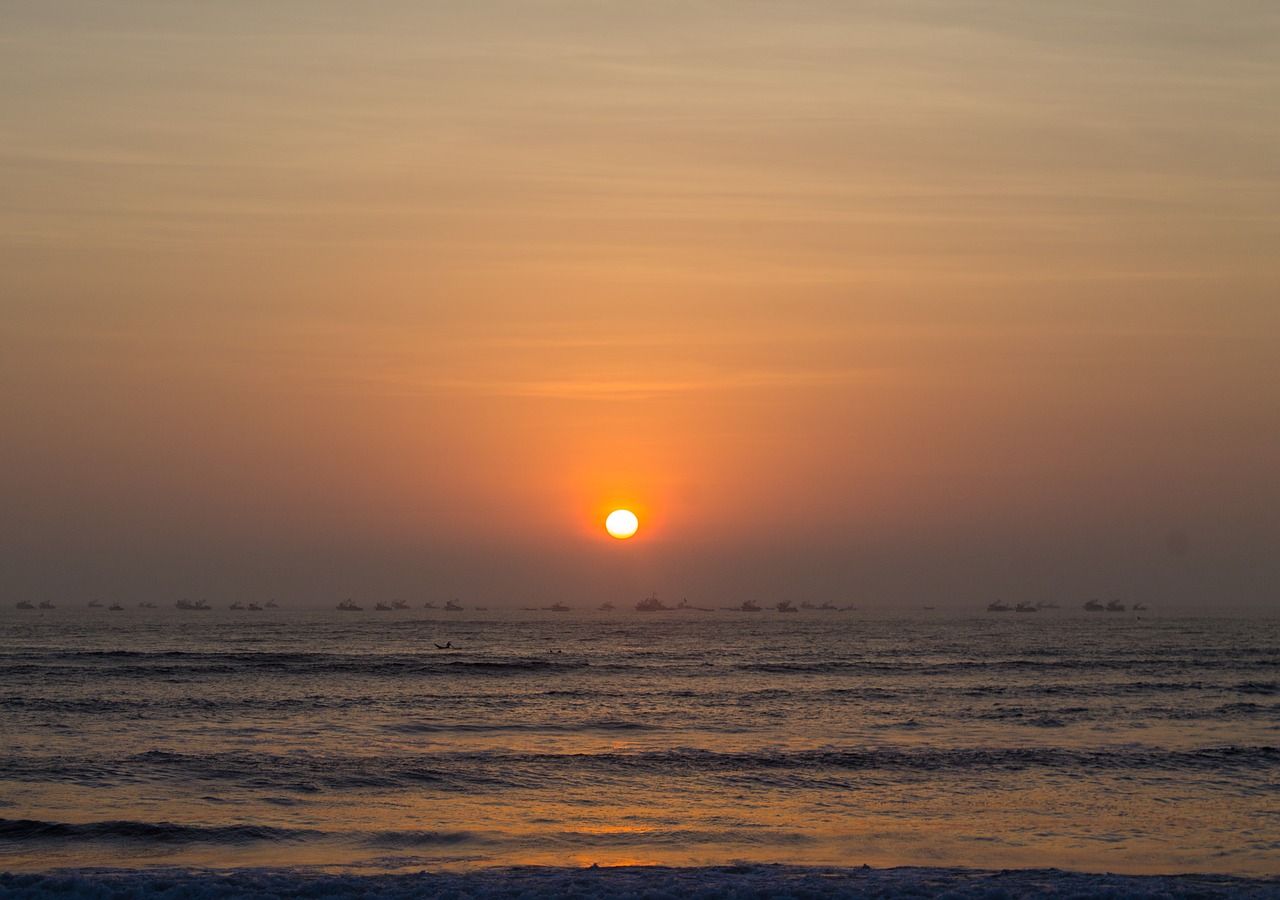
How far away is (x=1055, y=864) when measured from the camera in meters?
19.2

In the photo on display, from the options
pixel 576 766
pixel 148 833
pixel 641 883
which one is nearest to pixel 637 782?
pixel 576 766

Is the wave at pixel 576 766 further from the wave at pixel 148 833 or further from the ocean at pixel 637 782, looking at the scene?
the wave at pixel 148 833

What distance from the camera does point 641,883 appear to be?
16703 millimetres

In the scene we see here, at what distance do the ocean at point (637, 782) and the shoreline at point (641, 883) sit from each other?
8 centimetres

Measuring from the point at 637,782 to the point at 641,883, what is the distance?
434 inches

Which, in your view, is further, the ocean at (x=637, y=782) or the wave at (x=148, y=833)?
the wave at (x=148, y=833)

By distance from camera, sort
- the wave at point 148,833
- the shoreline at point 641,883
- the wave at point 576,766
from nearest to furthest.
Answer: the shoreline at point 641,883
the wave at point 148,833
the wave at point 576,766

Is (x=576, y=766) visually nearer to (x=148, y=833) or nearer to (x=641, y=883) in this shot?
(x=148, y=833)

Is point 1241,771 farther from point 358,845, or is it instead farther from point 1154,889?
point 358,845

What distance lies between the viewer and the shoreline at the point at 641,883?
A: 15.9 metres

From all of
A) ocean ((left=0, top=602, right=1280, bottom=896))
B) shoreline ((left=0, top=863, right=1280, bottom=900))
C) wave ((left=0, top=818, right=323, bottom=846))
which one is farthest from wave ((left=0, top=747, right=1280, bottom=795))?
shoreline ((left=0, top=863, right=1280, bottom=900))

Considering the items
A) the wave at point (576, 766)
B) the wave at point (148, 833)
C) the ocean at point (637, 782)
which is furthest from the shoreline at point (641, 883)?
the wave at point (576, 766)

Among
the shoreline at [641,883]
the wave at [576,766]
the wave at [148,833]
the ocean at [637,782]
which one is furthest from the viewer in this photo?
the wave at [576,766]

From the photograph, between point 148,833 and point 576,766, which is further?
point 576,766
